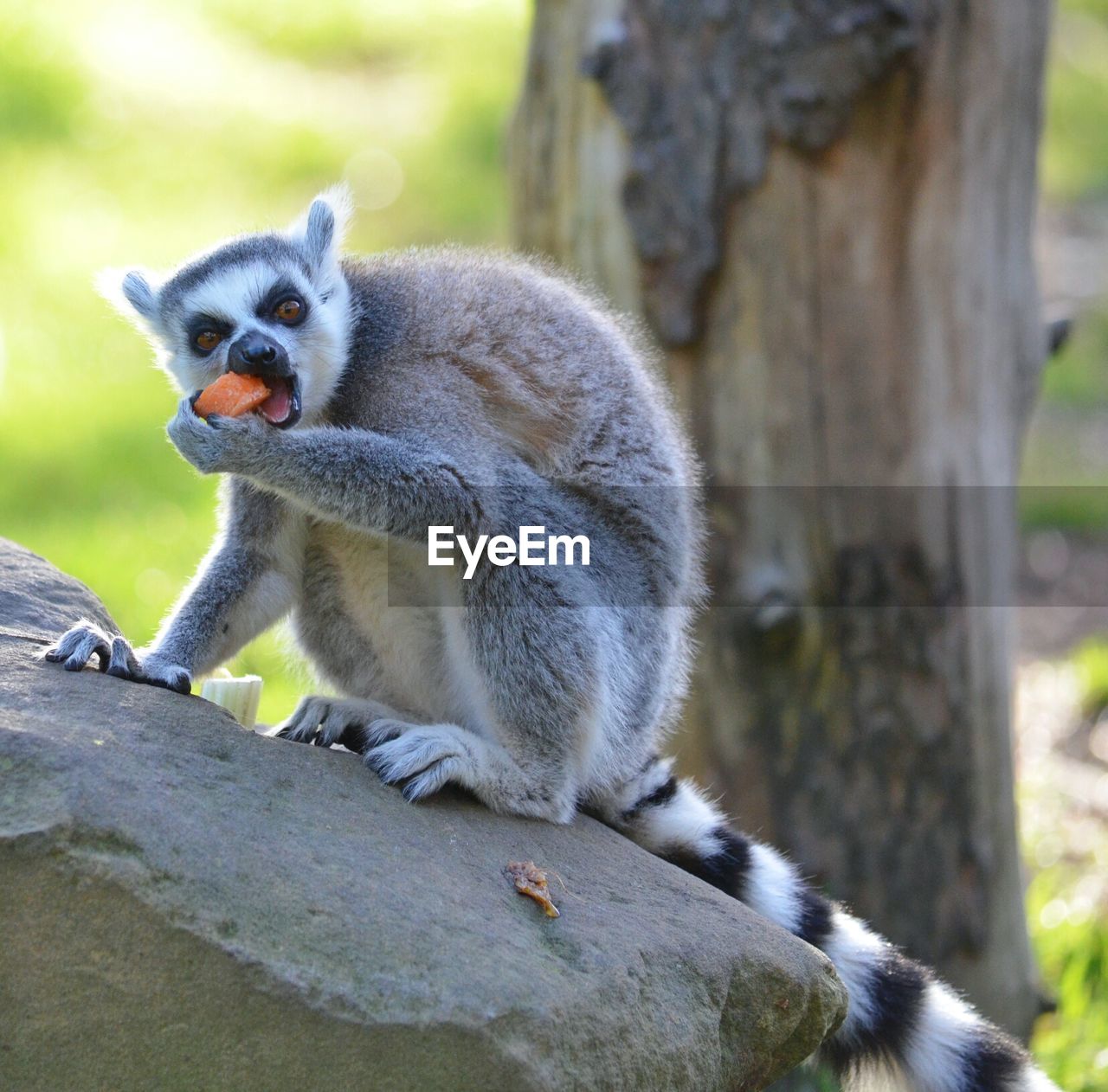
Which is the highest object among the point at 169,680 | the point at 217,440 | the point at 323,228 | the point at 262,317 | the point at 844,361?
the point at 323,228

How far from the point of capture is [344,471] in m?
3.44

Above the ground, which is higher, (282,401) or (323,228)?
(323,228)

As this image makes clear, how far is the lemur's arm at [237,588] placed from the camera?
3607mm

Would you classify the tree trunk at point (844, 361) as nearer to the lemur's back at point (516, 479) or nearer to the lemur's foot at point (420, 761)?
the lemur's back at point (516, 479)

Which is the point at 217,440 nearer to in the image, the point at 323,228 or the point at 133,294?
the point at 133,294

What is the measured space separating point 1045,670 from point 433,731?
568 cm

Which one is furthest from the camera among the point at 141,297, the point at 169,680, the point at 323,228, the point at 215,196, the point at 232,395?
the point at 215,196

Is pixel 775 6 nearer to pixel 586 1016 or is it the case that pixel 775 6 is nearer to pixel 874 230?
pixel 874 230

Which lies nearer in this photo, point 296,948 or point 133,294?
point 296,948

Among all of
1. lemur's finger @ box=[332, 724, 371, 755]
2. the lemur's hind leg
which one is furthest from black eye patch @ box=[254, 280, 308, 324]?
lemur's finger @ box=[332, 724, 371, 755]

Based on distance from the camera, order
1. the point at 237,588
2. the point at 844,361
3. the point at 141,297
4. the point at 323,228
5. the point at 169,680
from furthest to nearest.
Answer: the point at 844,361 → the point at 323,228 → the point at 141,297 → the point at 237,588 → the point at 169,680

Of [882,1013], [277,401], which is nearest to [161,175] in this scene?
[277,401]

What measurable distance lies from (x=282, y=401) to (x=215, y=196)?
8.76 m

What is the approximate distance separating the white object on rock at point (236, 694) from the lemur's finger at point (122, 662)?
34cm
